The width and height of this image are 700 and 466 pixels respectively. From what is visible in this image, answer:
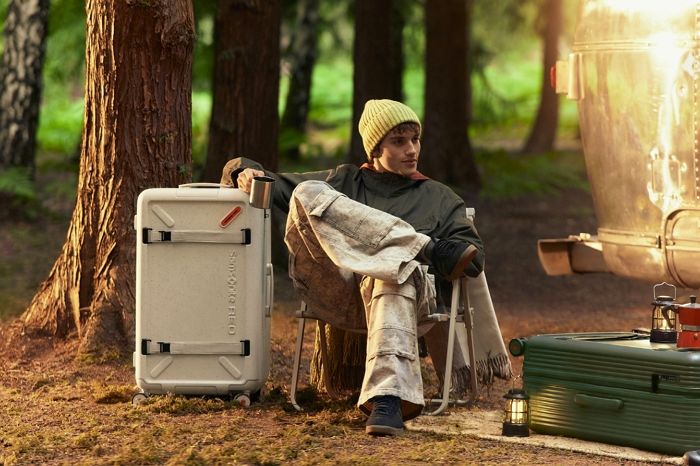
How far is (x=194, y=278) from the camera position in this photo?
19.4 ft

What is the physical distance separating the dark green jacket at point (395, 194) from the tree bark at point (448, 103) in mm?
10486

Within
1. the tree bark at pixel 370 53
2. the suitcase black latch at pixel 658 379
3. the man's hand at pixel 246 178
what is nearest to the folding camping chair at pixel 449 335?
the man's hand at pixel 246 178

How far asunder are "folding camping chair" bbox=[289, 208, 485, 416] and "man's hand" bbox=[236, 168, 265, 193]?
1.90 ft

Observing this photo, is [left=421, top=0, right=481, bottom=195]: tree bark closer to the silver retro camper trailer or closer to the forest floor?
the forest floor

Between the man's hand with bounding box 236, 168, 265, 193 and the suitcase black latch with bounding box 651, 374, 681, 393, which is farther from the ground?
the man's hand with bounding box 236, 168, 265, 193

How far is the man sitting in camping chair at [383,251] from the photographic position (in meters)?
5.40

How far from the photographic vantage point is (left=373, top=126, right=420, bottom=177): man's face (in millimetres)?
5980

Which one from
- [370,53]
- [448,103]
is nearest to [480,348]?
[370,53]

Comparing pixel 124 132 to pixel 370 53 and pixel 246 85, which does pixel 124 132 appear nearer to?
pixel 246 85

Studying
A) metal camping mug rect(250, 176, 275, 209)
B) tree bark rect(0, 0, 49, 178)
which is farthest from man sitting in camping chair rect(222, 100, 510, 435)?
tree bark rect(0, 0, 49, 178)

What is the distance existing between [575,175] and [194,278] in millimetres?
14700

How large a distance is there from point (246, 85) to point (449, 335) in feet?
16.5

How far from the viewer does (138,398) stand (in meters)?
5.97

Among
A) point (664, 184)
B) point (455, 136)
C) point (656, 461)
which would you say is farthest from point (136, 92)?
point (455, 136)
